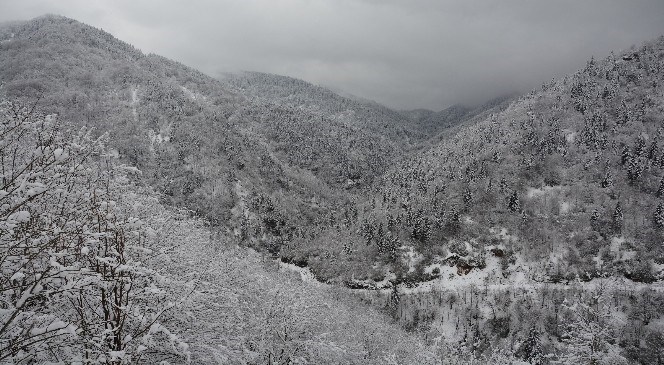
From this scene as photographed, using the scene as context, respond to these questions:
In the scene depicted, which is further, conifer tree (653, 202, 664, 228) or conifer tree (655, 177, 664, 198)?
conifer tree (655, 177, 664, 198)

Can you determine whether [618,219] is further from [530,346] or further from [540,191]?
[530,346]

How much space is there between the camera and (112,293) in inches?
376

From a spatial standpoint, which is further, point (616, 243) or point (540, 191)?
point (540, 191)

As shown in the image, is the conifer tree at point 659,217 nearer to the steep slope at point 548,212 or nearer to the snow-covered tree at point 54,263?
the steep slope at point 548,212

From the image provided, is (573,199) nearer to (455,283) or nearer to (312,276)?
(455,283)

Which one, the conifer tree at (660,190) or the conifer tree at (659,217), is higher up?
the conifer tree at (660,190)

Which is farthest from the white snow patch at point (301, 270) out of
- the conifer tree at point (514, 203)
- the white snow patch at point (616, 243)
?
the white snow patch at point (616, 243)

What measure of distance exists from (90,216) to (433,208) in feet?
596

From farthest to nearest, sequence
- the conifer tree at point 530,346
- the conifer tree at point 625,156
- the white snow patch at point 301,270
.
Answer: the conifer tree at point 625,156
the white snow patch at point 301,270
the conifer tree at point 530,346

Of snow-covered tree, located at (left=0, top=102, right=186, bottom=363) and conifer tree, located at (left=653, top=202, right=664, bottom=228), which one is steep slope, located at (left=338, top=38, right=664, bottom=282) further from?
snow-covered tree, located at (left=0, top=102, right=186, bottom=363)

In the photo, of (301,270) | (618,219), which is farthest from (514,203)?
(301,270)

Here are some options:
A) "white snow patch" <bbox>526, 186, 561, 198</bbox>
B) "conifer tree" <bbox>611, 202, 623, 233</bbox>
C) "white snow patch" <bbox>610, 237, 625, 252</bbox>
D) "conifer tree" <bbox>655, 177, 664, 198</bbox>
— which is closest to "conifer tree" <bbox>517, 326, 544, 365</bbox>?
"white snow patch" <bbox>610, 237, 625, 252</bbox>

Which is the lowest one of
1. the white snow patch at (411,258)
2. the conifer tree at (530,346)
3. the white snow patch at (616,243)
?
the conifer tree at (530,346)

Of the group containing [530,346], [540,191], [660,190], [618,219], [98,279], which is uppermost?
[660,190]
